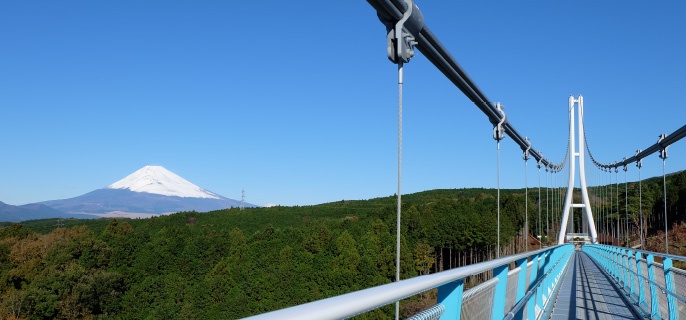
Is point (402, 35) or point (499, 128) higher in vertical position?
point (499, 128)

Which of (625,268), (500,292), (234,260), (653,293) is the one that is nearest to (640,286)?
(653,293)

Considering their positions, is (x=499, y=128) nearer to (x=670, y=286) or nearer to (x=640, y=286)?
(x=640, y=286)

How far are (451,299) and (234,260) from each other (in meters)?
83.1

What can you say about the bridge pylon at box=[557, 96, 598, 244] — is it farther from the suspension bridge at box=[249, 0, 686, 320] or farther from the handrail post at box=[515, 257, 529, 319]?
the handrail post at box=[515, 257, 529, 319]

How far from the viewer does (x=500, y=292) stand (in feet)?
12.8

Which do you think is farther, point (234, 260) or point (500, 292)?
point (234, 260)

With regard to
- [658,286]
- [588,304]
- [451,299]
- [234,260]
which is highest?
[451,299]

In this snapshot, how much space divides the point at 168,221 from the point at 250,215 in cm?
1630

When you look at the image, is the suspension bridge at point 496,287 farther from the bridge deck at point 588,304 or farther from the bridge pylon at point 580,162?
the bridge pylon at point 580,162

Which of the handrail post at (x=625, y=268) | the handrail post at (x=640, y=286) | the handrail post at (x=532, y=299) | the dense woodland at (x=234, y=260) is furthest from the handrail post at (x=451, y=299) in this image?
the dense woodland at (x=234, y=260)

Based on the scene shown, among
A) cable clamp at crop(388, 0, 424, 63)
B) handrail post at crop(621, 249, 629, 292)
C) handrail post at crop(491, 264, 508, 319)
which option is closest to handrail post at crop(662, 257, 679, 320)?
handrail post at crop(491, 264, 508, 319)

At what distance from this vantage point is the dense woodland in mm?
67562

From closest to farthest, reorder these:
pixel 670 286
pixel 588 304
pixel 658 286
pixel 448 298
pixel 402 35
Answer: pixel 448 298
pixel 402 35
pixel 670 286
pixel 658 286
pixel 588 304

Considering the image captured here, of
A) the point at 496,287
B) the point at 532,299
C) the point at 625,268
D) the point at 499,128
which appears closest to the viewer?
the point at 496,287
